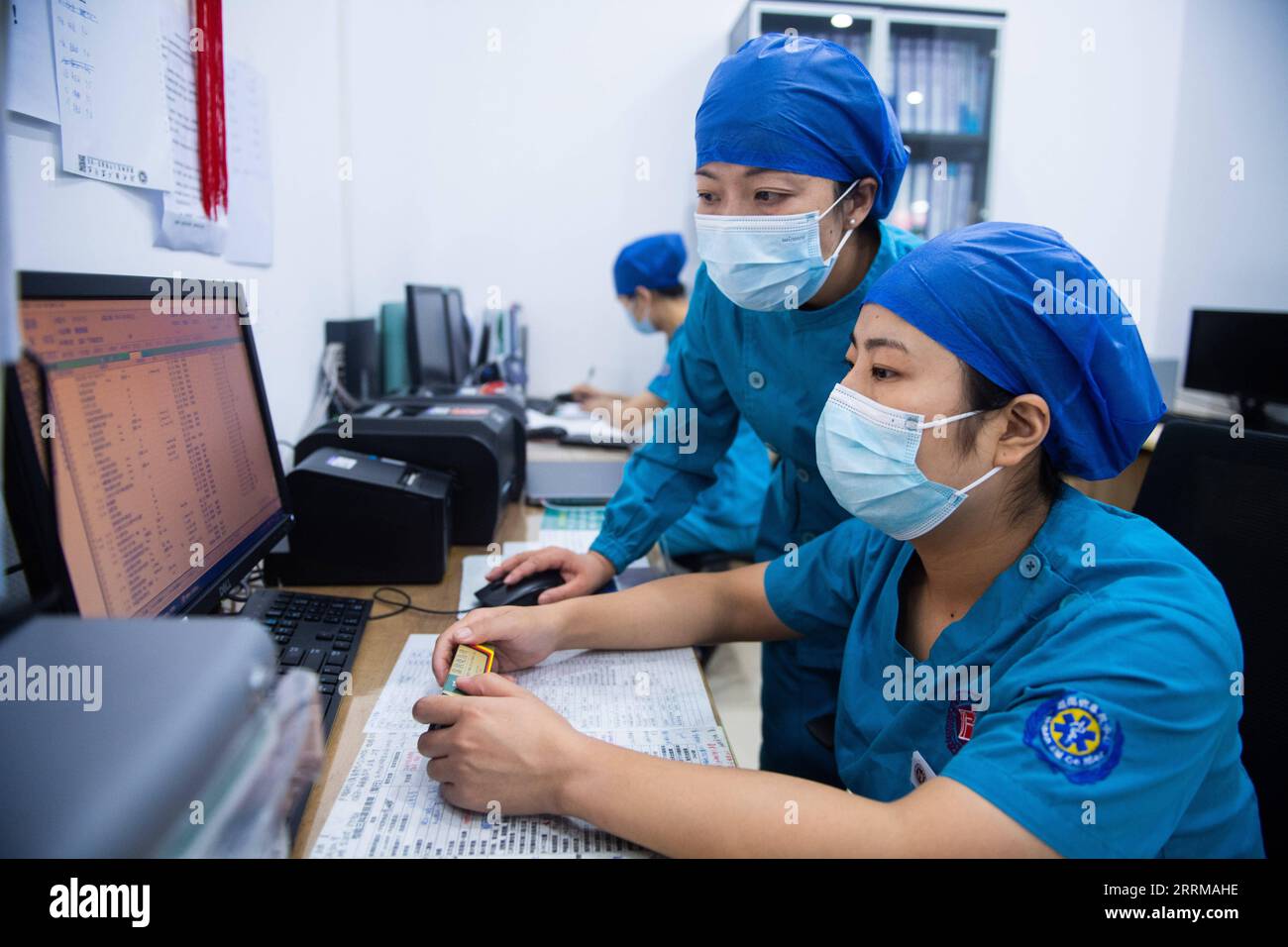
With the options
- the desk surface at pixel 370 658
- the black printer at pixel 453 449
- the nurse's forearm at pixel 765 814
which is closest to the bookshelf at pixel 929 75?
the black printer at pixel 453 449

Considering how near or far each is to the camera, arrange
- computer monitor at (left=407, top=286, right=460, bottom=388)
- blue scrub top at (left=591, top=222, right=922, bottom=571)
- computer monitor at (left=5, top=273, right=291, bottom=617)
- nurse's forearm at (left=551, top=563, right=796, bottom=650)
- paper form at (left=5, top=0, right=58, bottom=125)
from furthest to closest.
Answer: computer monitor at (left=407, top=286, right=460, bottom=388), blue scrub top at (left=591, top=222, right=922, bottom=571), nurse's forearm at (left=551, top=563, right=796, bottom=650), paper form at (left=5, top=0, right=58, bottom=125), computer monitor at (left=5, top=273, right=291, bottom=617)

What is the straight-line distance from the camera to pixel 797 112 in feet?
3.64

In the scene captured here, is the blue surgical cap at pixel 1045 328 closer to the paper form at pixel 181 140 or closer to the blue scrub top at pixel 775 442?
the blue scrub top at pixel 775 442

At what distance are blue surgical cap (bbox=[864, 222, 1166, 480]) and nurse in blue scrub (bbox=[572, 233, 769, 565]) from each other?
2.44 feet

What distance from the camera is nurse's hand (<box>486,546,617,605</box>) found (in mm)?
1161

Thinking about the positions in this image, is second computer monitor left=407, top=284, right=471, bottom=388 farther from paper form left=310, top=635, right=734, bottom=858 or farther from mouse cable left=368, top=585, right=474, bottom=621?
paper form left=310, top=635, right=734, bottom=858

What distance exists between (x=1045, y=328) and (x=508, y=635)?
669mm

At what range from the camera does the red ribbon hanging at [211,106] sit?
4.26 feet

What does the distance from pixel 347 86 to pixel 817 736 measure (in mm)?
2262

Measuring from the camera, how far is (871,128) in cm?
116

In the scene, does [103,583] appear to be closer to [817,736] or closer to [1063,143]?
[817,736]

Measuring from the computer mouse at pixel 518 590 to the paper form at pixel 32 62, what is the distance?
74 centimetres

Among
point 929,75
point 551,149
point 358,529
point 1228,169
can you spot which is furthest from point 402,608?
point 1228,169

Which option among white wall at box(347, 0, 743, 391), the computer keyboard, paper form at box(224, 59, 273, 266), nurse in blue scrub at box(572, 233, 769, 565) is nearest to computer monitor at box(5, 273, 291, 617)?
the computer keyboard
